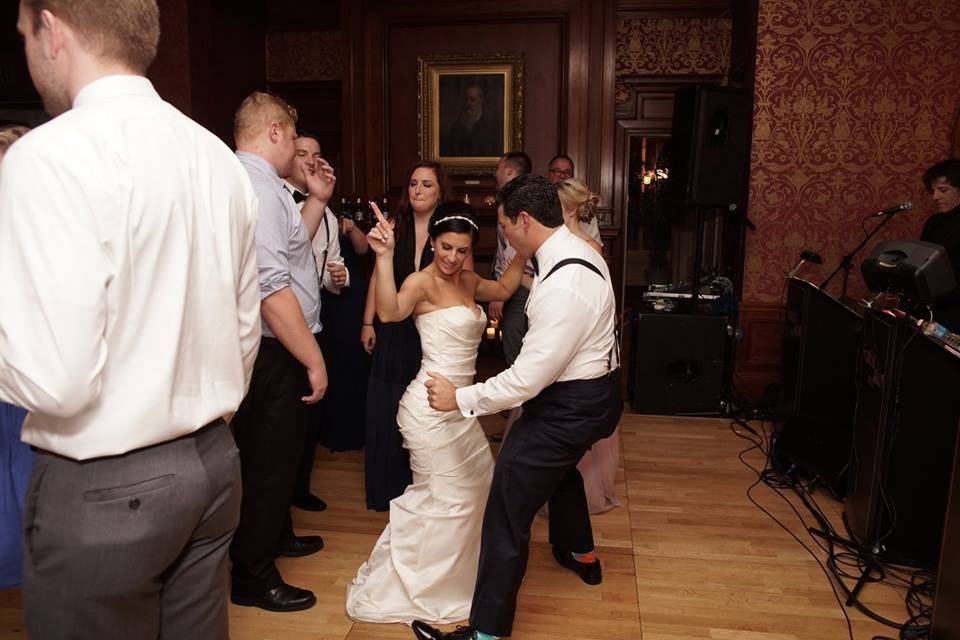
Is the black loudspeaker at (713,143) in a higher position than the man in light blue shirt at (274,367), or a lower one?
higher

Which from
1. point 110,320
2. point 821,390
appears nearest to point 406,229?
point 821,390

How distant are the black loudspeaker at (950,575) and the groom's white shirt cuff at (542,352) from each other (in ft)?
4.01

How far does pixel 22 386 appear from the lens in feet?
3.42

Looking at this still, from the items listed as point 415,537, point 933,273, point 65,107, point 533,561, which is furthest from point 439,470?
point 933,273

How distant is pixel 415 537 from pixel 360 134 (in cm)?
482

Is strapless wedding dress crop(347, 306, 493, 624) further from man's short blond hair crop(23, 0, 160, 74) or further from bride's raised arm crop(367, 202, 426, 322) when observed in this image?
man's short blond hair crop(23, 0, 160, 74)

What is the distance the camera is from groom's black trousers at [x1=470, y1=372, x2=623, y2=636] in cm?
227

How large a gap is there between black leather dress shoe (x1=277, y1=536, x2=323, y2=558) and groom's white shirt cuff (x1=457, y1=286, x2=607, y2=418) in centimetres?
128

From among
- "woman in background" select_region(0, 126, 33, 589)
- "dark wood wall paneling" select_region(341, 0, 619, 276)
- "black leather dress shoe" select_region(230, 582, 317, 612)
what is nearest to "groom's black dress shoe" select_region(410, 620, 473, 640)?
"black leather dress shoe" select_region(230, 582, 317, 612)

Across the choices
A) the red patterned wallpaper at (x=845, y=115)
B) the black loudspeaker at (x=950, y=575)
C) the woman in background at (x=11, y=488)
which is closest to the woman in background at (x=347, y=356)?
the woman in background at (x=11, y=488)

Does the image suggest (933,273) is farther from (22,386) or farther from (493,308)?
(22,386)

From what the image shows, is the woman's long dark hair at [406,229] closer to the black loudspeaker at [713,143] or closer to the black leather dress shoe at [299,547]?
the black leather dress shoe at [299,547]

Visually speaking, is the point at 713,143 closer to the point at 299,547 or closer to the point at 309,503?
the point at 309,503

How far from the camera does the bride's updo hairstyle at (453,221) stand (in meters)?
2.73
